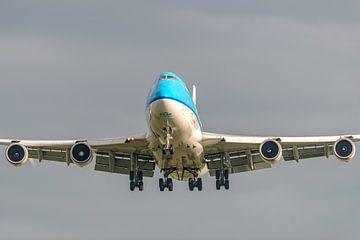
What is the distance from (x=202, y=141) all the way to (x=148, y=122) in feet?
13.0

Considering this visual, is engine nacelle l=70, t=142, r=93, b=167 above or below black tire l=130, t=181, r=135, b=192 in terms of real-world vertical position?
above

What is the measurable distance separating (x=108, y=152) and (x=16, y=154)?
566cm

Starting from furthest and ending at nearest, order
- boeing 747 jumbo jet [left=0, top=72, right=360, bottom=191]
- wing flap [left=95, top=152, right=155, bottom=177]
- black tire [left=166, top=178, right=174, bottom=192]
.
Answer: wing flap [left=95, top=152, right=155, bottom=177] → black tire [left=166, top=178, right=174, bottom=192] → boeing 747 jumbo jet [left=0, top=72, right=360, bottom=191]

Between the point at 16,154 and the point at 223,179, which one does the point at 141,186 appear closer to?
the point at 223,179

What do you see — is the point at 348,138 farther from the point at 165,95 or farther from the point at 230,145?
the point at 165,95

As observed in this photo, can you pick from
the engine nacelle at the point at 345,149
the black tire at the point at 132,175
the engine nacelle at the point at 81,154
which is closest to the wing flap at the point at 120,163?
the black tire at the point at 132,175

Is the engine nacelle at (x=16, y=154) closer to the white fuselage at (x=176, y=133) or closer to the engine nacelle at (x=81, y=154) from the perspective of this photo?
the engine nacelle at (x=81, y=154)

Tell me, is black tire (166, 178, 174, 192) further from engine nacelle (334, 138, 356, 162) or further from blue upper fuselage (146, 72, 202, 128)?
engine nacelle (334, 138, 356, 162)

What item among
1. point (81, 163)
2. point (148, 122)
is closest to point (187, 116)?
point (148, 122)

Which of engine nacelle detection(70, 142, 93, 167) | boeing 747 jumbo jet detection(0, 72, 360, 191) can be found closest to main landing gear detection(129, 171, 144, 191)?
boeing 747 jumbo jet detection(0, 72, 360, 191)

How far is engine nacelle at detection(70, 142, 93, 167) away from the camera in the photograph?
66812mm

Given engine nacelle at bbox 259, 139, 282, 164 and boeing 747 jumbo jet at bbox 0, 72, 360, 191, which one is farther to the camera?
engine nacelle at bbox 259, 139, 282, 164

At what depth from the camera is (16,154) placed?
220 feet

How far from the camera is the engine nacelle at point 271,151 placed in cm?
6644
